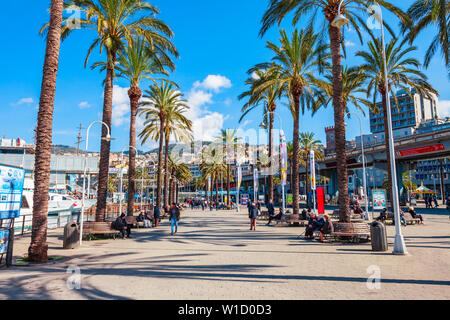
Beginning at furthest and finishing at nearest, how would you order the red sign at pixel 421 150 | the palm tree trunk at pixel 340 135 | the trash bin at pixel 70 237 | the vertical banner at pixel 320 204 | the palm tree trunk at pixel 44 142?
the red sign at pixel 421 150
the vertical banner at pixel 320 204
the palm tree trunk at pixel 340 135
the trash bin at pixel 70 237
the palm tree trunk at pixel 44 142

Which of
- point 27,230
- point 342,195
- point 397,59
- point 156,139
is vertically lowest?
point 27,230

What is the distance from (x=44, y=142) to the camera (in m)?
9.45

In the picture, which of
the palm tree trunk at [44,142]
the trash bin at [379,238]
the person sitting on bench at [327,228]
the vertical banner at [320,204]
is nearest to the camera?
the palm tree trunk at [44,142]

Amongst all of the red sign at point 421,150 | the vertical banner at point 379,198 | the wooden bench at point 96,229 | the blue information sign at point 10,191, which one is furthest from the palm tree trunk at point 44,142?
the red sign at point 421,150

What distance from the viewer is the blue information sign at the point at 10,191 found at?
917cm

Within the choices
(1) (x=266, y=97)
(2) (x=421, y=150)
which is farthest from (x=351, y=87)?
(2) (x=421, y=150)

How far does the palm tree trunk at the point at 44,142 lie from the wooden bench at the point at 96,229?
491cm

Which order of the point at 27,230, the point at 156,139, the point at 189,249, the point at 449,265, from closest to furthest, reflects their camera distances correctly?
the point at 449,265 < the point at 189,249 < the point at 27,230 < the point at 156,139

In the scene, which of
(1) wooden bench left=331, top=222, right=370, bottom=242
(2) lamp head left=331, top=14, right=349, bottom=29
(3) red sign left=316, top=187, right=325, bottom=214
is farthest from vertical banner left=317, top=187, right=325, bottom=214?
(2) lamp head left=331, top=14, right=349, bottom=29

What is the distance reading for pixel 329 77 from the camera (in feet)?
69.6

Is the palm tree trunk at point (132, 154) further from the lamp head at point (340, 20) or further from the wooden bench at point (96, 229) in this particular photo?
the lamp head at point (340, 20)

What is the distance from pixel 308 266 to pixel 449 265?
3560 mm
